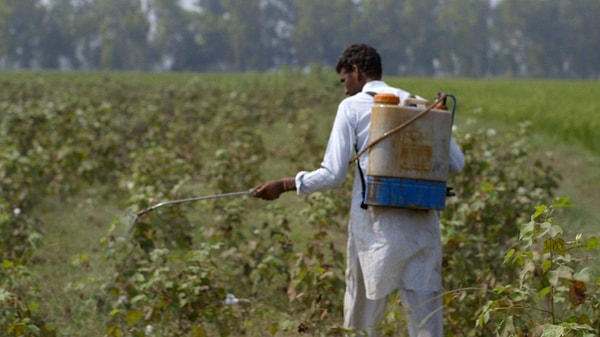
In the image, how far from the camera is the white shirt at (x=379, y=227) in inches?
160

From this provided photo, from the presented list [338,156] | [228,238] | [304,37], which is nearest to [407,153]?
[338,156]

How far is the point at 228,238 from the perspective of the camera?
6.79 m

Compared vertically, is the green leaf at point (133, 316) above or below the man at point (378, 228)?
below

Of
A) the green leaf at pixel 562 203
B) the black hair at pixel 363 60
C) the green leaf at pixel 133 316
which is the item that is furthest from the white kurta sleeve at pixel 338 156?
the green leaf at pixel 133 316

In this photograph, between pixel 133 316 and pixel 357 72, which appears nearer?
pixel 357 72

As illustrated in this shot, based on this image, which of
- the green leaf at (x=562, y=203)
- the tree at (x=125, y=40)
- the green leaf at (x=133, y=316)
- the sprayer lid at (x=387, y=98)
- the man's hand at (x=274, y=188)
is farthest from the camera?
the tree at (x=125, y=40)

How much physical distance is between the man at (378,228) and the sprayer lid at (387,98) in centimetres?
13

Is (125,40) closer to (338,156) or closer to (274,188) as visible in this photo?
(274,188)

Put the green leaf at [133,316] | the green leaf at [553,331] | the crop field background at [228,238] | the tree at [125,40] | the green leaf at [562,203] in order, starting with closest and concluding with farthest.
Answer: the green leaf at [553,331], the green leaf at [562,203], the crop field background at [228,238], the green leaf at [133,316], the tree at [125,40]

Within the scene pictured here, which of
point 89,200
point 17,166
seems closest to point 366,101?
point 17,166

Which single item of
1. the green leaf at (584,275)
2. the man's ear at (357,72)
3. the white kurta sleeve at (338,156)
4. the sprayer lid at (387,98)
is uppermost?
the man's ear at (357,72)

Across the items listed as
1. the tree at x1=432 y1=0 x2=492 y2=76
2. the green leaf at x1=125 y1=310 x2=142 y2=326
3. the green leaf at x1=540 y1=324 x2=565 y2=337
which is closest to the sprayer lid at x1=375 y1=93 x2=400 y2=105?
the green leaf at x1=540 y1=324 x2=565 y2=337

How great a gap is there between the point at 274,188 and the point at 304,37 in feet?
274

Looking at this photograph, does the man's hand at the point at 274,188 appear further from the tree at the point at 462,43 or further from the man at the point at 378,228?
the tree at the point at 462,43
